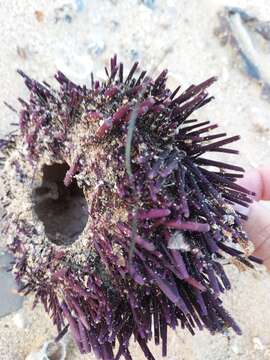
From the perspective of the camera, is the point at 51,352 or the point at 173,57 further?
the point at 173,57

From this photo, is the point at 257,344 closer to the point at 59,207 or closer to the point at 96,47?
the point at 59,207

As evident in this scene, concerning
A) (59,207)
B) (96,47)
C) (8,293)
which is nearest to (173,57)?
(96,47)

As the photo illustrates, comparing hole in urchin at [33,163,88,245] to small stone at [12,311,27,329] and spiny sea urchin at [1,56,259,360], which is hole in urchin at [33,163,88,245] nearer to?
spiny sea urchin at [1,56,259,360]

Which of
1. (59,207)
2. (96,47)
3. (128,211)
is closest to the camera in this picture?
(128,211)

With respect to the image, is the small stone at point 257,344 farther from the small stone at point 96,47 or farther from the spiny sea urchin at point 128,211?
the small stone at point 96,47

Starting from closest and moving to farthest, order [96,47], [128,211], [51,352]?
[128,211], [51,352], [96,47]

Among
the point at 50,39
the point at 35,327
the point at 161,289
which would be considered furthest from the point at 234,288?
the point at 50,39
